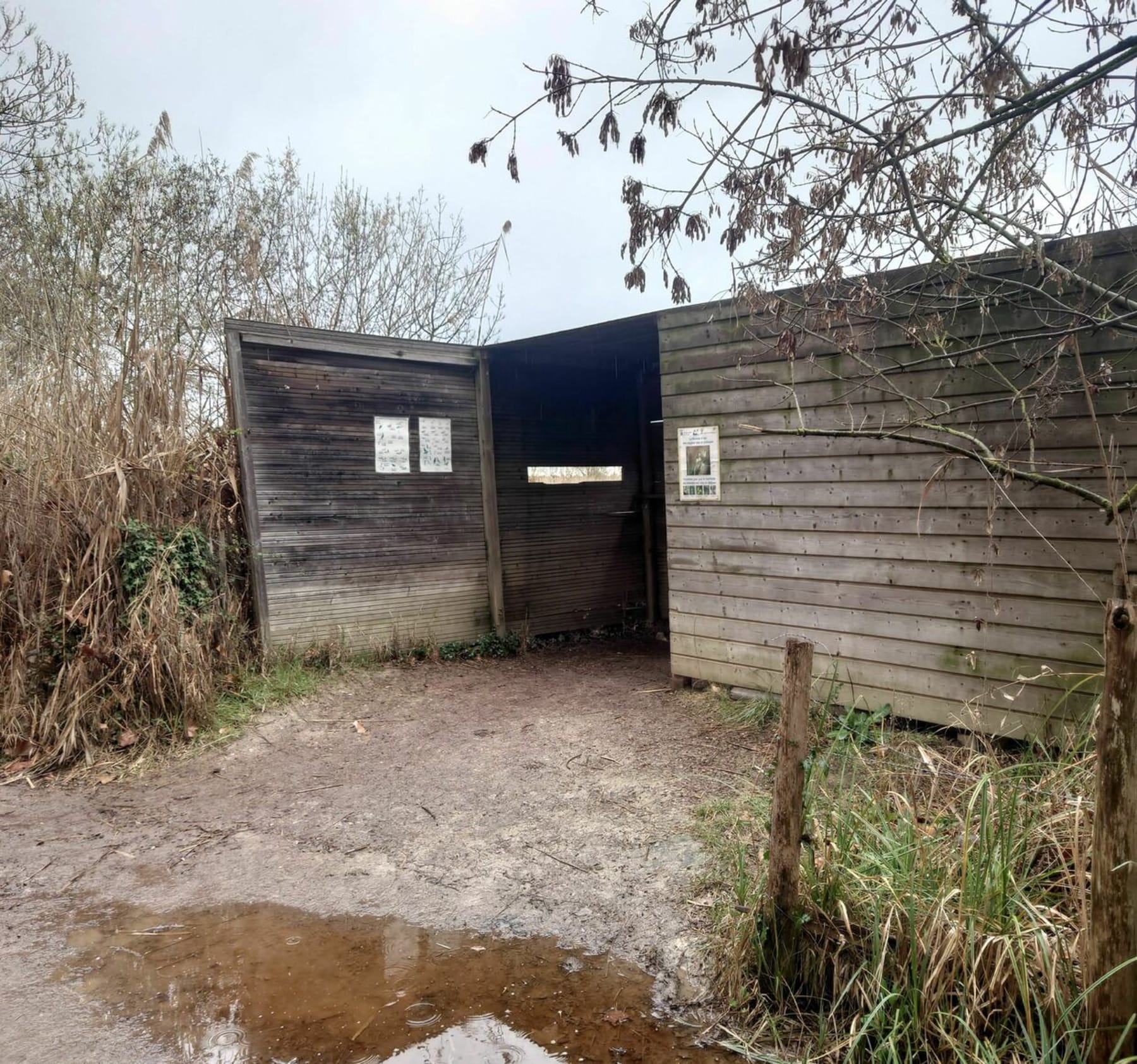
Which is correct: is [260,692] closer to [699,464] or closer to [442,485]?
[442,485]

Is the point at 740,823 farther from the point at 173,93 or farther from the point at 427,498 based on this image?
the point at 173,93

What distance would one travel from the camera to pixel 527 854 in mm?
3518

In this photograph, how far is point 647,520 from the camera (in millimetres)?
8953

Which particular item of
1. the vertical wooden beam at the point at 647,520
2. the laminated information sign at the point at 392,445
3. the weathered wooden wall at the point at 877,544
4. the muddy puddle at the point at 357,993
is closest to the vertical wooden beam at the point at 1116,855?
the muddy puddle at the point at 357,993

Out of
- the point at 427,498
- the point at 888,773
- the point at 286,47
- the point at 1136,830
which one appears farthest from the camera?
the point at 286,47

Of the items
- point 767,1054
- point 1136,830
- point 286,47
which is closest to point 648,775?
point 767,1054

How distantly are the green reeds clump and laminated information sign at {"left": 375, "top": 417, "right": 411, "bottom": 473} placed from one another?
504cm

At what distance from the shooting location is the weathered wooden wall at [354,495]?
20.4 feet

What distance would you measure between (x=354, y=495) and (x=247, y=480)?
0.95 m

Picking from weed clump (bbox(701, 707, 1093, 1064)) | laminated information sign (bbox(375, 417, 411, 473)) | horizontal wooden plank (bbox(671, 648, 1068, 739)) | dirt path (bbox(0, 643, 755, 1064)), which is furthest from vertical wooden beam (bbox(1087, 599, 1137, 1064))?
laminated information sign (bbox(375, 417, 411, 473))

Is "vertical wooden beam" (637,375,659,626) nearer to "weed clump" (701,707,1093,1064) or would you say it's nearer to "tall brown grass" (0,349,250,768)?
"tall brown grass" (0,349,250,768)

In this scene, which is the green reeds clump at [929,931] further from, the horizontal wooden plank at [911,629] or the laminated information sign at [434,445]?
the laminated information sign at [434,445]

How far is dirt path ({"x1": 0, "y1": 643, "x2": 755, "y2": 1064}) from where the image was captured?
2.88 meters

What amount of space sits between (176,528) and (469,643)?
2990 mm
